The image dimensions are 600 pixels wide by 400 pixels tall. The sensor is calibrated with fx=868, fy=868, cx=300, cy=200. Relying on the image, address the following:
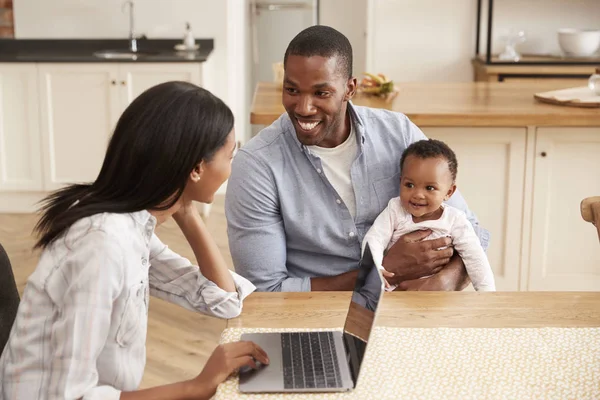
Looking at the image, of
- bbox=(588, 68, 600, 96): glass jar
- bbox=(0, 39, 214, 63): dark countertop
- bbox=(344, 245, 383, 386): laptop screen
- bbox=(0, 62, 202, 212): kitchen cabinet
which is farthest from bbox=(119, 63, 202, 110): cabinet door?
bbox=(344, 245, 383, 386): laptop screen

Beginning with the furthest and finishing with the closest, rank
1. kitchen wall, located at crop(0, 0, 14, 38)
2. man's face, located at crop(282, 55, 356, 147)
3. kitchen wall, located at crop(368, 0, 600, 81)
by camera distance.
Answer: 1. kitchen wall, located at crop(368, 0, 600, 81)
2. kitchen wall, located at crop(0, 0, 14, 38)
3. man's face, located at crop(282, 55, 356, 147)

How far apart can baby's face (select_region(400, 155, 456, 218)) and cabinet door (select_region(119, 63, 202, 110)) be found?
2895 mm

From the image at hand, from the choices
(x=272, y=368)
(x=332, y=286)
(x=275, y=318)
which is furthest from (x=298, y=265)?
(x=272, y=368)

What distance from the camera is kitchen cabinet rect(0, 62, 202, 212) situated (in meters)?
4.86

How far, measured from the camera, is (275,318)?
167 centimetres

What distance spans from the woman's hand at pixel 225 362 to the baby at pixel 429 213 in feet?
2.26

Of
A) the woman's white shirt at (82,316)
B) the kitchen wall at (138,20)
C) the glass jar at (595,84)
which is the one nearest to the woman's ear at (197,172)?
the woman's white shirt at (82,316)

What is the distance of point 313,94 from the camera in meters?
2.07

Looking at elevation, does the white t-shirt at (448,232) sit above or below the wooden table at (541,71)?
below

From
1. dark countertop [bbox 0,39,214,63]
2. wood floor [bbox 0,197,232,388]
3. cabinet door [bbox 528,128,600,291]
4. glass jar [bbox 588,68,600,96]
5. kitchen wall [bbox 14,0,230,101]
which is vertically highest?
kitchen wall [bbox 14,0,230,101]

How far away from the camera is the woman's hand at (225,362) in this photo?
141 cm

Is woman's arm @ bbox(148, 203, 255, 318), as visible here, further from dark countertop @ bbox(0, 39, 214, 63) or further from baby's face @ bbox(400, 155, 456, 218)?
dark countertop @ bbox(0, 39, 214, 63)

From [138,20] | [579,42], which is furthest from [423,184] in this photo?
[579,42]

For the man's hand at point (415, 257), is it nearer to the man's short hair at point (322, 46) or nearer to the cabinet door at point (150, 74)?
the man's short hair at point (322, 46)
